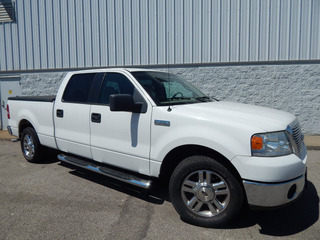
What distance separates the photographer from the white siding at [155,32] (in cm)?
810

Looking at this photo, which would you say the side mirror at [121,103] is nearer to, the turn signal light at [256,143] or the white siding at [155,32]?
the turn signal light at [256,143]

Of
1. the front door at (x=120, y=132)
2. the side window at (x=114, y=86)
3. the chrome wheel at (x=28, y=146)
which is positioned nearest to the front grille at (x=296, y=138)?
the front door at (x=120, y=132)

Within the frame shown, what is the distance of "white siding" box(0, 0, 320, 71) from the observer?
810 cm

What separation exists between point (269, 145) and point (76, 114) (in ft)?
9.69

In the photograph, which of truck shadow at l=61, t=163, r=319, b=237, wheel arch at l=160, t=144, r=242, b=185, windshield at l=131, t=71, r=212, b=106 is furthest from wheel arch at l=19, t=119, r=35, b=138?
wheel arch at l=160, t=144, r=242, b=185

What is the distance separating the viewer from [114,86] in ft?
12.8

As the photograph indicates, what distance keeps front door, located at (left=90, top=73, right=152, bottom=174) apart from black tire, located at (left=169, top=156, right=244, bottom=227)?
1.87ft

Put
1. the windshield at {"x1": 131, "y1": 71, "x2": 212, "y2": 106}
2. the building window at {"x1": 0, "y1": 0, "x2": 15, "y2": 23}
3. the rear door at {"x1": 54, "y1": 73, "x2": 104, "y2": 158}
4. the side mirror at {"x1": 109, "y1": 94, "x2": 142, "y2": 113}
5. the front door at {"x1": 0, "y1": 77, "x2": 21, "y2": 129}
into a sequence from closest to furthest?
the side mirror at {"x1": 109, "y1": 94, "x2": 142, "y2": 113} → the windshield at {"x1": 131, "y1": 71, "x2": 212, "y2": 106} → the rear door at {"x1": 54, "y1": 73, "x2": 104, "y2": 158} → the building window at {"x1": 0, "y1": 0, "x2": 15, "y2": 23} → the front door at {"x1": 0, "y1": 77, "x2": 21, "y2": 129}

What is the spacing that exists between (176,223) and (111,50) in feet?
23.6

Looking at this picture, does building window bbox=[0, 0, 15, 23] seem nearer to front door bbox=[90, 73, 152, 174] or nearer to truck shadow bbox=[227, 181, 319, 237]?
front door bbox=[90, 73, 152, 174]

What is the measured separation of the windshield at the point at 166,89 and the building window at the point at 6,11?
8.41 meters

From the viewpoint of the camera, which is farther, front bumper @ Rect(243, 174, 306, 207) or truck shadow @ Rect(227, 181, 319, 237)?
truck shadow @ Rect(227, 181, 319, 237)

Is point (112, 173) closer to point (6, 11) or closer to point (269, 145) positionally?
point (269, 145)

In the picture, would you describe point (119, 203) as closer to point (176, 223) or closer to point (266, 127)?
point (176, 223)
